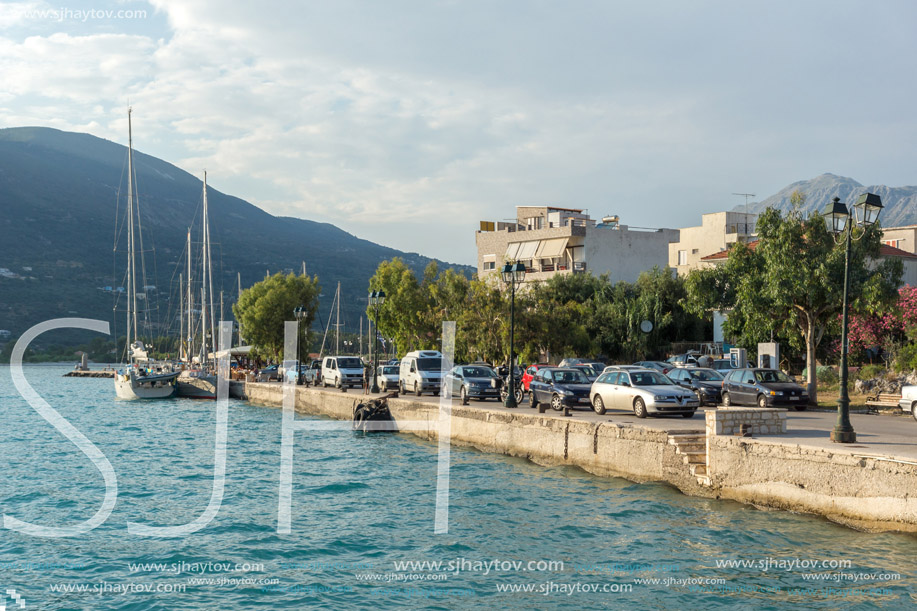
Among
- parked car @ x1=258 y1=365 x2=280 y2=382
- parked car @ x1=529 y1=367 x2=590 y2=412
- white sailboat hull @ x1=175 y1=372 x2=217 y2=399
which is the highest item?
parked car @ x1=529 y1=367 x2=590 y2=412

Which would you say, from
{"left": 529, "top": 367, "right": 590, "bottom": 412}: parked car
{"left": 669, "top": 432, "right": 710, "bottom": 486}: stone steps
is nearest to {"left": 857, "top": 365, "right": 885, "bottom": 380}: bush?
{"left": 529, "top": 367, "right": 590, "bottom": 412}: parked car

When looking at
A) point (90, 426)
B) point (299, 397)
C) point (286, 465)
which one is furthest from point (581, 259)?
point (286, 465)

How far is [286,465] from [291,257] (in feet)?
524

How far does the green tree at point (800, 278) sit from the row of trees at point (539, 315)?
50.1ft

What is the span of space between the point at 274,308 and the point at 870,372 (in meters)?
48.0

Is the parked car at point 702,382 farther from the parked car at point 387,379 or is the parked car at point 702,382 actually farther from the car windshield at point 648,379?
the parked car at point 387,379

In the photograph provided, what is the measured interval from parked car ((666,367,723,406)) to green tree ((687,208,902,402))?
237 cm

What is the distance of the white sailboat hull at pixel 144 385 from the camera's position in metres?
56.6

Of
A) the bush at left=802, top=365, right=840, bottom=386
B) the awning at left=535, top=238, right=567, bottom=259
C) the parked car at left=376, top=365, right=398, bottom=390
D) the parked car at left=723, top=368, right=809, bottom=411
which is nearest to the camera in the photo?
the parked car at left=723, top=368, right=809, bottom=411

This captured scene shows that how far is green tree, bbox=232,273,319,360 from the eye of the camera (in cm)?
6769

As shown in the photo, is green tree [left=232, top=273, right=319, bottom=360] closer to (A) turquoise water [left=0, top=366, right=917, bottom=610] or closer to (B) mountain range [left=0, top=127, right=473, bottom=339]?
(B) mountain range [left=0, top=127, right=473, bottom=339]

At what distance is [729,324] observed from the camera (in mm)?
31469

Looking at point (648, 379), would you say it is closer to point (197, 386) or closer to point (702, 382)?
point (702, 382)
